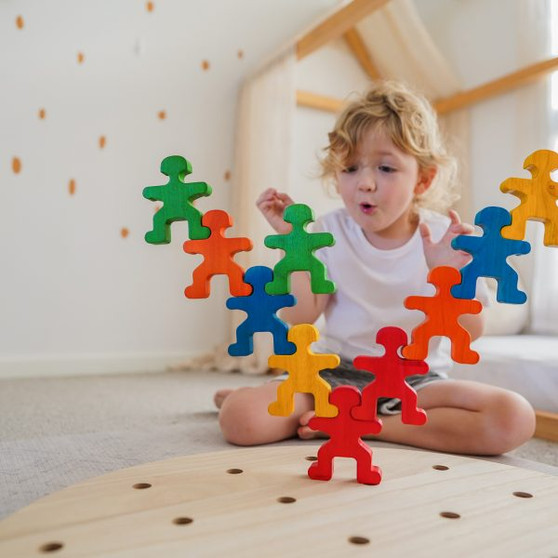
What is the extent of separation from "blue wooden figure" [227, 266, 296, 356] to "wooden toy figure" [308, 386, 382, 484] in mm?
73

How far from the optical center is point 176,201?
65 centimetres

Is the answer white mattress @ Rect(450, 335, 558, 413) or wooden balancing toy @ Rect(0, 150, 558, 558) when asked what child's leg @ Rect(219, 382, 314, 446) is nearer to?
wooden balancing toy @ Rect(0, 150, 558, 558)

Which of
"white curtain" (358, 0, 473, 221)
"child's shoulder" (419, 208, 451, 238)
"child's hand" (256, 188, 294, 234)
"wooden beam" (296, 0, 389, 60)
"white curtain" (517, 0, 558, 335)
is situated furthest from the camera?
"white curtain" (358, 0, 473, 221)

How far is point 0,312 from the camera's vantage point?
5.94ft

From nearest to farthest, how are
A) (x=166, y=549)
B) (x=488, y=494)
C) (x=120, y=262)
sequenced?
(x=166, y=549) < (x=488, y=494) < (x=120, y=262)

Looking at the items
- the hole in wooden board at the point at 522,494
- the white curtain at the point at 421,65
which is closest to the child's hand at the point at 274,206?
the hole in wooden board at the point at 522,494

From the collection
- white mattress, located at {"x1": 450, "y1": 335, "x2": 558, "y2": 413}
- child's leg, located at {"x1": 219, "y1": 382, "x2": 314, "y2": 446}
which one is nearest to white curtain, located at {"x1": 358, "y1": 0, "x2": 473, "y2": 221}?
white mattress, located at {"x1": 450, "y1": 335, "x2": 558, "y2": 413}

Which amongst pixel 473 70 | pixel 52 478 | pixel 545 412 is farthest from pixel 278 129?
pixel 52 478

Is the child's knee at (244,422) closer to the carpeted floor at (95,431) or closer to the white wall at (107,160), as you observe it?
the carpeted floor at (95,431)

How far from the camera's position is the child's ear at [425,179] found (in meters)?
1.08

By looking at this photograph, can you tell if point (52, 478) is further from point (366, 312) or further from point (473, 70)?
point (473, 70)

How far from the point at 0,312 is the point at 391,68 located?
5.41 ft

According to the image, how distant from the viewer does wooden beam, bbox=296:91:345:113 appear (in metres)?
2.31

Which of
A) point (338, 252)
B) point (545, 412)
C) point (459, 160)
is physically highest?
point (459, 160)
